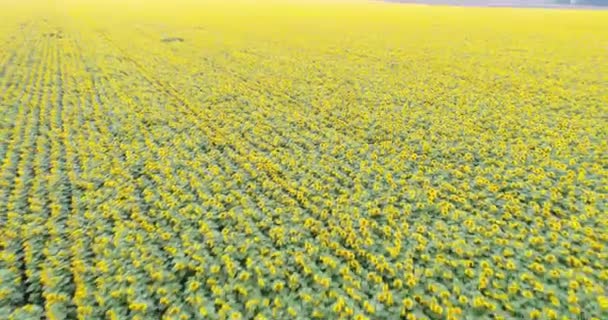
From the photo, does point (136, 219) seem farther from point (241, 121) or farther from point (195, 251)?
point (241, 121)

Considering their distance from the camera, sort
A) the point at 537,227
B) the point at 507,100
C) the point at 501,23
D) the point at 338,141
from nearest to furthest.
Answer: the point at 537,227 → the point at 338,141 → the point at 507,100 → the point at 501,23

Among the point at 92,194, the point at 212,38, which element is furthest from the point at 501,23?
the point at 92,194

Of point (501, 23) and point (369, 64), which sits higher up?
point (501, 23)

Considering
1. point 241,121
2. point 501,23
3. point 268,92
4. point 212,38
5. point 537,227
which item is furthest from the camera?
point 501,23

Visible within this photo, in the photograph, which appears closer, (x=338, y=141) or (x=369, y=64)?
(x=338, y=141)

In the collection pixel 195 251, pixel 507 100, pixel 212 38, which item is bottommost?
pixel 195 251

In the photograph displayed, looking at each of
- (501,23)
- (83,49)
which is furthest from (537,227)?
(501,23)

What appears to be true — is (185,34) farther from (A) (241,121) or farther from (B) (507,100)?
(B) (507,100)
